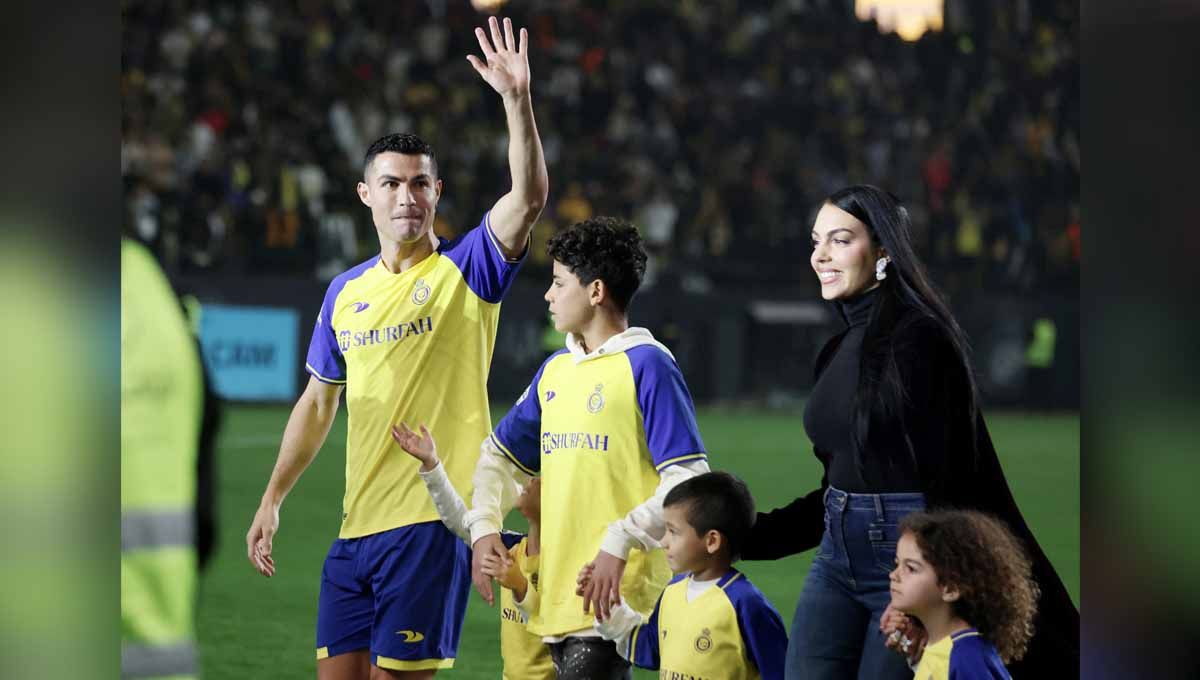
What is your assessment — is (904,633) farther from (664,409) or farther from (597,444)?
(597,444)

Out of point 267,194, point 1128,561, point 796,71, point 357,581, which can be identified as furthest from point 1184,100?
point 796,71

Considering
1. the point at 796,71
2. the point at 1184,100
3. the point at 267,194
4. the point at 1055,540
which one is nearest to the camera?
the point at 1184,100

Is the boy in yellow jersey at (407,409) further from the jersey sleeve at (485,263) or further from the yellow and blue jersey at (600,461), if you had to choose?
the yellow and blue jersey at (600,461)

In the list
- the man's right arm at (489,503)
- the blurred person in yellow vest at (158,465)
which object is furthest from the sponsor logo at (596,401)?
the blurred person in yellow vest at (158,465)

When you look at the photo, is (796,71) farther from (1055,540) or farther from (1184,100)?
(1184,100)

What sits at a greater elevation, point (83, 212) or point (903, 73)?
point (903, 73)

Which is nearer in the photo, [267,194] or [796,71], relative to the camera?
[267,194]

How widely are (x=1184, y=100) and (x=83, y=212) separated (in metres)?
1.73

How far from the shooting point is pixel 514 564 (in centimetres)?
408

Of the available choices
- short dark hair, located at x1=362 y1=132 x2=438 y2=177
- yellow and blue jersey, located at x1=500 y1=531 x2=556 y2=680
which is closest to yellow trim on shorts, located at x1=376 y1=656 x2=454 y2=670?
yellow and blue jersey, located at x1=500 y1=531 x2=556 y2=680

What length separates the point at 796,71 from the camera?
2388 centimetres

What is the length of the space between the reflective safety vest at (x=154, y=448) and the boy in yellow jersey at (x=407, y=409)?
258 cm

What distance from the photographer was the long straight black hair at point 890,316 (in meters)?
3.52

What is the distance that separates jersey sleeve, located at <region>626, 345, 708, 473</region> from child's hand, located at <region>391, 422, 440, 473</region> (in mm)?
609
